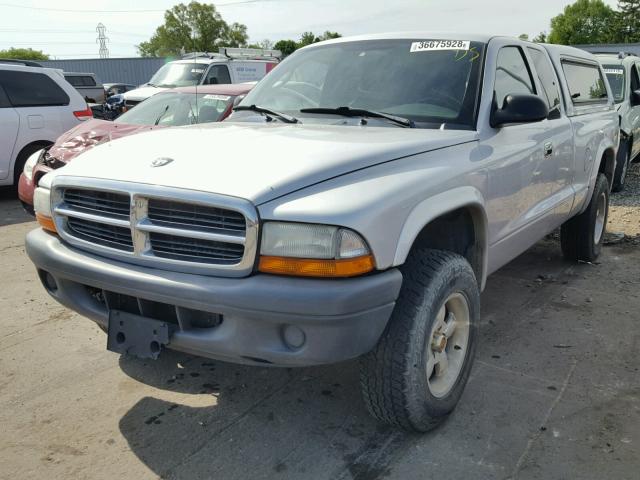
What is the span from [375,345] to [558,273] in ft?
11.2

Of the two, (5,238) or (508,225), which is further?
(5,238)

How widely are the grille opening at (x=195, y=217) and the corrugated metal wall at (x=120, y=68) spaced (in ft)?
141

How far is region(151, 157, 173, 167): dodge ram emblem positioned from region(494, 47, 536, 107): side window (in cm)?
191

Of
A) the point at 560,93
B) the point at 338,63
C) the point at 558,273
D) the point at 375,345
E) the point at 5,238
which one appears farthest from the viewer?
the point at 5,238

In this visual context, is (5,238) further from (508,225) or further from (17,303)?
(508,225)

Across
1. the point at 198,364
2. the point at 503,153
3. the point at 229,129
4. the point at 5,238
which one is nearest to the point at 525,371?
the point at 503,153

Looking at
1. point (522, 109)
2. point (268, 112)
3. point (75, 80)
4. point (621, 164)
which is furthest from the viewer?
point (75, 80)

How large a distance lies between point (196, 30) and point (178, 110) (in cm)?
6904

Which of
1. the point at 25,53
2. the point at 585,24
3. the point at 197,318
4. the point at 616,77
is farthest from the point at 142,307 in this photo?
the point at 585,24

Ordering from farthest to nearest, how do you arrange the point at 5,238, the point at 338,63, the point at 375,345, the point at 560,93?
the point at 5,238 → the point at 560,93 → the point at 338,63 → the point at 375,345

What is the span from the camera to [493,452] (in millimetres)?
2688

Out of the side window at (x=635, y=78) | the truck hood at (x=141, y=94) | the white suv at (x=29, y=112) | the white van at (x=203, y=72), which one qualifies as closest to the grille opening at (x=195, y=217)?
the white suv at (x=29, y=112)

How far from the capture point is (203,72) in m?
14.0

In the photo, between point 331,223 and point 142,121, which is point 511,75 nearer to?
point 331,223
